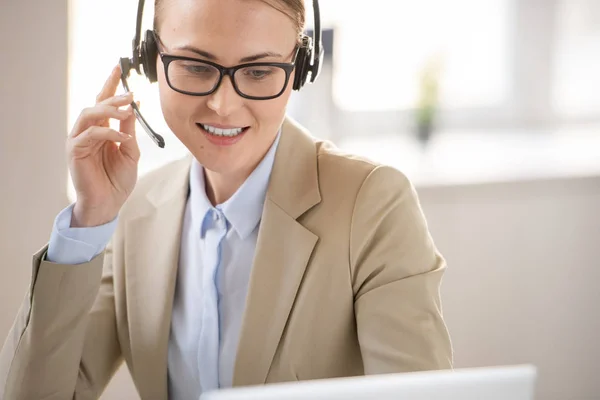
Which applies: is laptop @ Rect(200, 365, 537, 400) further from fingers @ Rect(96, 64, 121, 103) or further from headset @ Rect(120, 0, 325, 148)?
fingers @ Rect(96, 64, 121, 103)

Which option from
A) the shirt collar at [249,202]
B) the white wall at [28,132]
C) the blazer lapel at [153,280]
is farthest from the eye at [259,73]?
the white wall at [28,132]

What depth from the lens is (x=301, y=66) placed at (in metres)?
1.41

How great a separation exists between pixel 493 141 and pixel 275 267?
1.67 m

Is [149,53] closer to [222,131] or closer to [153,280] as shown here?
[222,131]

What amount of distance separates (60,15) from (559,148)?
183 cm

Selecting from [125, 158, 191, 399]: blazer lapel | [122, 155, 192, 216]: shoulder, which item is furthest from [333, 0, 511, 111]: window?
[125, 158, 191, 399]: blazer lapel

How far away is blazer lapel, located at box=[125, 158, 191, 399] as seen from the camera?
1.52 m

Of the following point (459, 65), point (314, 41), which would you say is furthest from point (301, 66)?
point (459, 65)

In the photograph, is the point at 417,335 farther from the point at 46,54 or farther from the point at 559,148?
the point at 559,148

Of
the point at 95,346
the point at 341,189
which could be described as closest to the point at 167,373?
the point at 95,346

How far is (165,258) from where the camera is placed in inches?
60.9

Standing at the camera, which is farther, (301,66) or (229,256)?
(229,256)

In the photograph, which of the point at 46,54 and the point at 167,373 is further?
the point at 46,54

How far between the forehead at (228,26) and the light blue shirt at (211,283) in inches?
10.8
